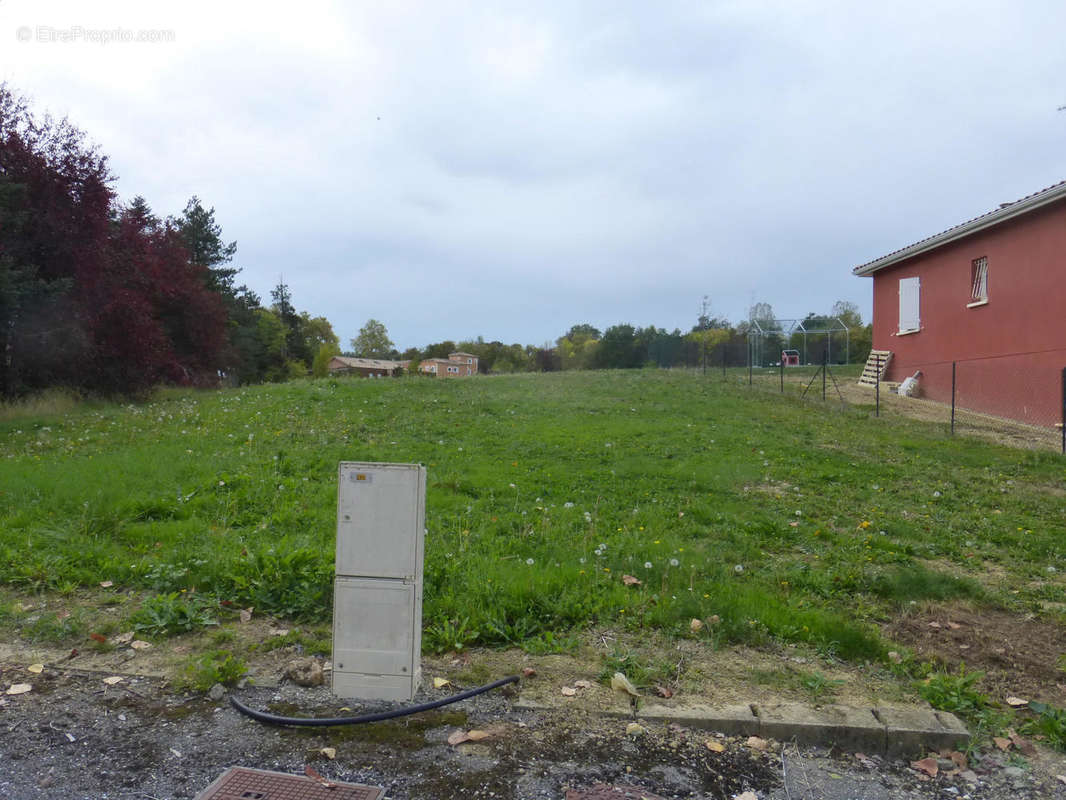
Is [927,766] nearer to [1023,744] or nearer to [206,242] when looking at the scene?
[1023,744]

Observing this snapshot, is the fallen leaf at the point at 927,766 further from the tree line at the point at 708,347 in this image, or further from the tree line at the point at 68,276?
the tree line at the point at 708,347

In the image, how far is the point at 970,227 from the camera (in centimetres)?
1670

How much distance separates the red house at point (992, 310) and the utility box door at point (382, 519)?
1460cm

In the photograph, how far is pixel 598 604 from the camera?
454 centimetres

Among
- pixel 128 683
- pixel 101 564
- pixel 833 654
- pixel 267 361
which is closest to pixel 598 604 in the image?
pixel 833 654

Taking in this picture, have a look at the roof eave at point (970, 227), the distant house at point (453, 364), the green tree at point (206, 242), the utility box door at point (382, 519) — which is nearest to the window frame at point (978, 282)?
the roof eave at point (970, 227)

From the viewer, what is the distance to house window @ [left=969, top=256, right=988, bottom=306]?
55.3 ft

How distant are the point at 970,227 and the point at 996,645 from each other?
1546 centimetres

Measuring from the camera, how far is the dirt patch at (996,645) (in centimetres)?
374

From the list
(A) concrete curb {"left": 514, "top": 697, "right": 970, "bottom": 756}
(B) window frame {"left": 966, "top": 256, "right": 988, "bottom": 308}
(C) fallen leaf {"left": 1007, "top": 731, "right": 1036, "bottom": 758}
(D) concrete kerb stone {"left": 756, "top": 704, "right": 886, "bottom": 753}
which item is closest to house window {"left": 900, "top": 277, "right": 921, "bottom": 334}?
(B) window frame {"left": 966, "top": 256, "right": 988, "bottom": 308}

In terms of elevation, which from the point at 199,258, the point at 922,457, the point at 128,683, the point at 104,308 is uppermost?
the point at 199,258

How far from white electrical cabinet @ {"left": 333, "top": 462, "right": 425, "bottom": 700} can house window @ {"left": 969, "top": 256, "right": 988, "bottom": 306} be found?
57.2 feet

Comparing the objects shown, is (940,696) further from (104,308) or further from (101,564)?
(104,308)

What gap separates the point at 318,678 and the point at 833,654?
2796 millimetres
